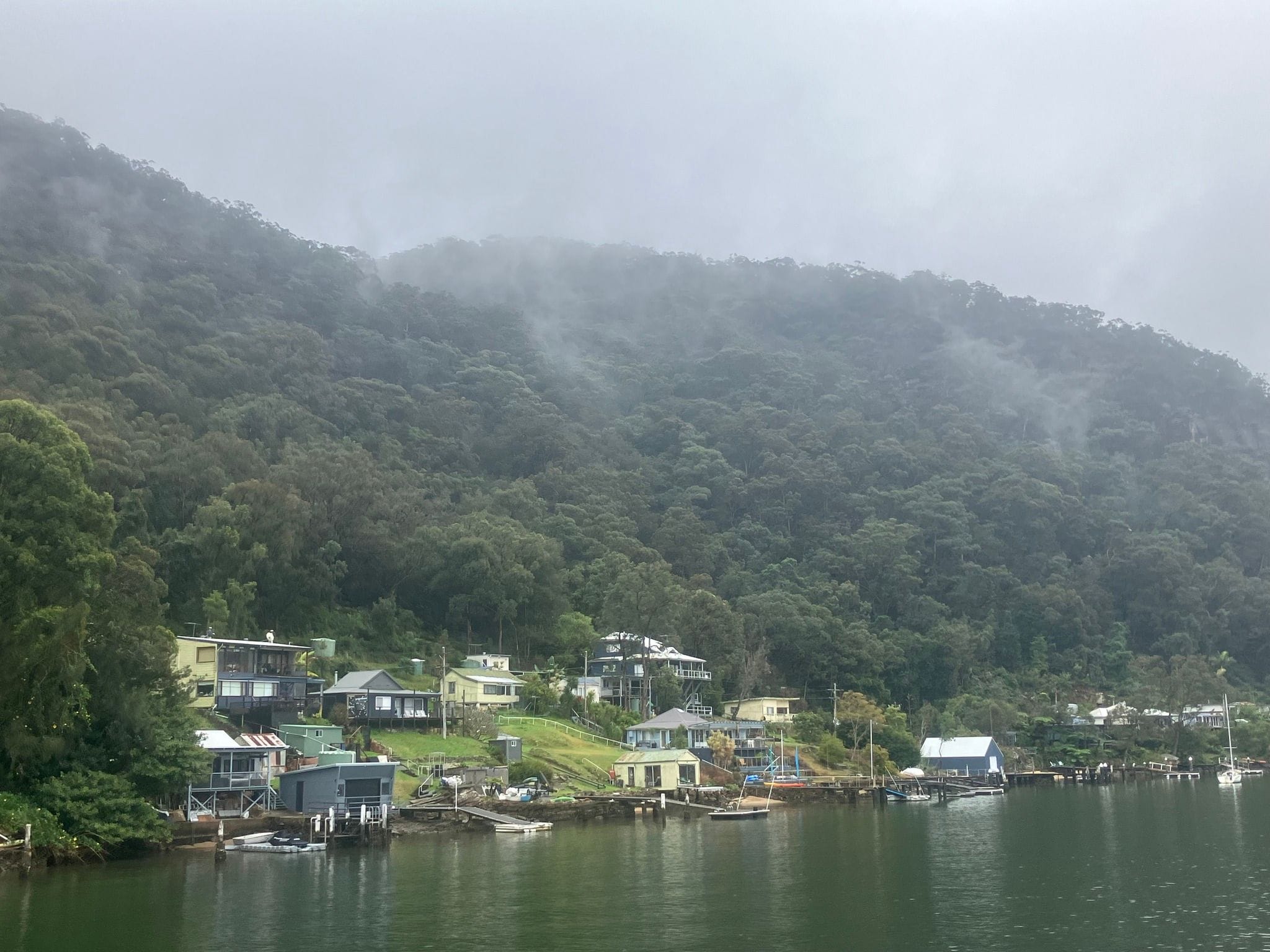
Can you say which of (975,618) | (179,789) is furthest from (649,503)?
(179,789)

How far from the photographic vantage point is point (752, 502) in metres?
126

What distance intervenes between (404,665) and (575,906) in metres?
47.5

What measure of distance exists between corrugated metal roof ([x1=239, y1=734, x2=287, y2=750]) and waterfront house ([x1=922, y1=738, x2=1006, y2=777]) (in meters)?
49.3

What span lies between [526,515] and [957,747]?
41424 mm

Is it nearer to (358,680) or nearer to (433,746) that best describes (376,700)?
(358,680)

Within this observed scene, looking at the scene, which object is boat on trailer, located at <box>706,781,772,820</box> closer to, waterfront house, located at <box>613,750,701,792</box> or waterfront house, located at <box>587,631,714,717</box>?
waterfront house, located at <box>613,750,701,792</box>

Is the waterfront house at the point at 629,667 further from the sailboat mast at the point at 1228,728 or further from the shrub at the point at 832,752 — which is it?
the sailboat mast at the point at 1228,728

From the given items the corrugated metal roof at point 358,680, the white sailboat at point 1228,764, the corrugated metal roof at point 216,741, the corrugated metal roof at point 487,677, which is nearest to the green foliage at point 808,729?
the corrugated metal roof at point 487,677

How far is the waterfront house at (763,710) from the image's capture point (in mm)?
77375

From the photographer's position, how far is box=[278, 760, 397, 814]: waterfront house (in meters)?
42.1

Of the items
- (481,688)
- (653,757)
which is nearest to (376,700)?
(481,688)

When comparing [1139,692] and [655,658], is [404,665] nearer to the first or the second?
[655,658]

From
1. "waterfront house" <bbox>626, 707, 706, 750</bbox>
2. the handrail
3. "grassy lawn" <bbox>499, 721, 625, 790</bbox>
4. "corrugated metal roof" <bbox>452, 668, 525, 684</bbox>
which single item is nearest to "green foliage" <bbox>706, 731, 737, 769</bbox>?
"waterfront house" <bbox>626, 707, 706, 750</bbox>

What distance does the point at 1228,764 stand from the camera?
291 feet
